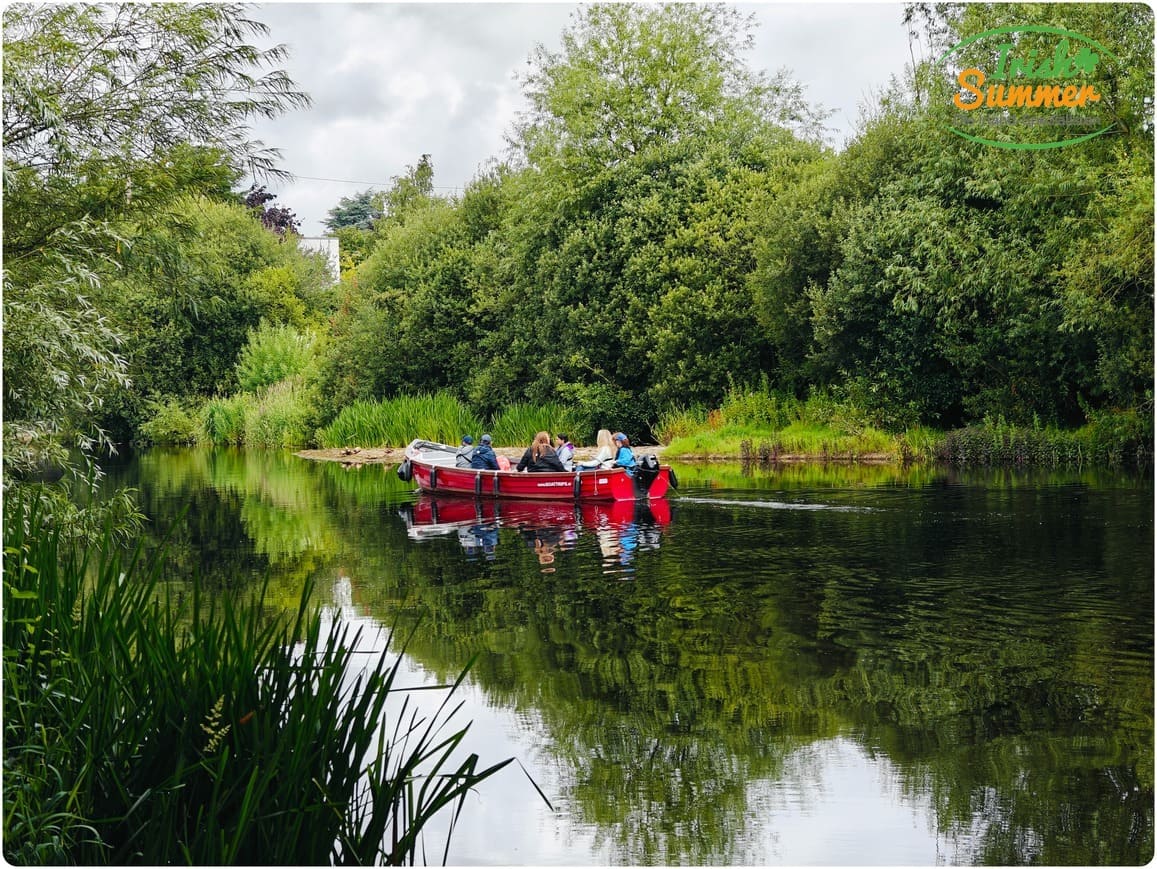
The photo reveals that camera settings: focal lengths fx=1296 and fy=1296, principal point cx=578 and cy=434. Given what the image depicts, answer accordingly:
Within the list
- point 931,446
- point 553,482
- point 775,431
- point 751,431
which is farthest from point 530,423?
point 553,482

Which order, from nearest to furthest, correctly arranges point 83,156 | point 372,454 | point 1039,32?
point 83,156 → point 1039,32 → point 372,454

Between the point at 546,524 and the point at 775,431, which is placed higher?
the point at 775,431

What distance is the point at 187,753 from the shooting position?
4723 mm

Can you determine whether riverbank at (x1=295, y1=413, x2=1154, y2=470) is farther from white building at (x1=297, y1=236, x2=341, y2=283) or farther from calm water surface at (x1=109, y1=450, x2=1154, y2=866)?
white building at (x1=297, y1=236, x2=341, y2=283)

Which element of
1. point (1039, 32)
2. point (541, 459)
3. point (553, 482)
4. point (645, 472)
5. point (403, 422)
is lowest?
point (553, 482)

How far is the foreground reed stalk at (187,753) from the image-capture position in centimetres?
446

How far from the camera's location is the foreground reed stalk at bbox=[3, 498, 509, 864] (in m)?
4.46

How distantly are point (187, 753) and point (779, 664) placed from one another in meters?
5.97

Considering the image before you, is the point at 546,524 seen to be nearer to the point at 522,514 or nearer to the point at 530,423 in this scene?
the point at 522,514

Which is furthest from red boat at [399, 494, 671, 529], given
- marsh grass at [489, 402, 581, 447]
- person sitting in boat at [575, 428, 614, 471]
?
marsh grass at [489, 402, 581, 447]

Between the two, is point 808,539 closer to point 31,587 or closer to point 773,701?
point 773,701

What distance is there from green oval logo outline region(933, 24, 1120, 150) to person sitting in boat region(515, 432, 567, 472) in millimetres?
10653

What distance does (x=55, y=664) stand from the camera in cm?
525

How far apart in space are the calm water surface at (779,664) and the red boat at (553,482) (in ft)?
5.47
